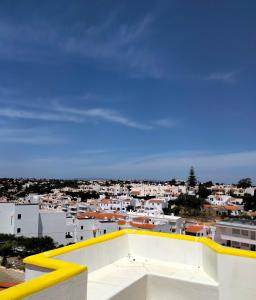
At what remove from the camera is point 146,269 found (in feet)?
14.1

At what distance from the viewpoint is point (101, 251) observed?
172 inches

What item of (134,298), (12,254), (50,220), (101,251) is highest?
(101,251)

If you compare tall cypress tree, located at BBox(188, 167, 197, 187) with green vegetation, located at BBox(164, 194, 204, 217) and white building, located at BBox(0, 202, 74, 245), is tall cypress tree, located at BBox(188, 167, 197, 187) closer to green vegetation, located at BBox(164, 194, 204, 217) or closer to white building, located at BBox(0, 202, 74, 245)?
green vegetation, located at BBox(164, 194, 204, 217)

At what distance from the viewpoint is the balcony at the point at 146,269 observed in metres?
2.83

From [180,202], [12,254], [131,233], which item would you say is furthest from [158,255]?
[180,202]

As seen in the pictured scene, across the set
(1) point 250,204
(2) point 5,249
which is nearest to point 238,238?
(2) point 5,249

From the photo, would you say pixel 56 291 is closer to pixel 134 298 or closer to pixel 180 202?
pixel 134 298

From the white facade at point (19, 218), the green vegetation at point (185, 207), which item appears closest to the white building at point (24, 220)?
the white facade at point (19, 218)

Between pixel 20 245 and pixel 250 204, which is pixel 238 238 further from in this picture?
pixel 250 204

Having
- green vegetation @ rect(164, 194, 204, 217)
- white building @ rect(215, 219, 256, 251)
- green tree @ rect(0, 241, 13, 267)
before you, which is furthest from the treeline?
green vegetation @ rect(164, 194, 204, 217)

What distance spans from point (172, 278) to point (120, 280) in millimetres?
648

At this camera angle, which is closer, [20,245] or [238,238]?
[238,238]

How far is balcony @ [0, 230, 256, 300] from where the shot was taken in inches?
111

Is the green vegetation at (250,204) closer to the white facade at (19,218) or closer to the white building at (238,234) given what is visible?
the white building at (238,234)
